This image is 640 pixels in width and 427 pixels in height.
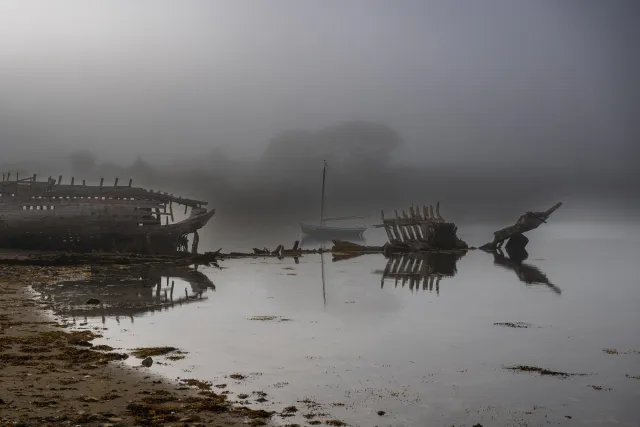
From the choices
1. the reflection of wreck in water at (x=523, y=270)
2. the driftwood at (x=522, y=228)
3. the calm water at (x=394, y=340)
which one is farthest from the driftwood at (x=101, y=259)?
the driftwood at (x=522, y=228)

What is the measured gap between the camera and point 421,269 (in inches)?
1700

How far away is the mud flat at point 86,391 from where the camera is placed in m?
8.98

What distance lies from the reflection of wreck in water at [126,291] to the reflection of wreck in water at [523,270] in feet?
59.5

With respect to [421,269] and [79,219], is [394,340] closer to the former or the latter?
[421,269]

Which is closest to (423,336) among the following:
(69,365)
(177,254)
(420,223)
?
(69,365)

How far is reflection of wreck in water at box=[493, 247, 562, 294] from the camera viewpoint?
36.8 metres

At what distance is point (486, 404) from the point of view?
1096cm

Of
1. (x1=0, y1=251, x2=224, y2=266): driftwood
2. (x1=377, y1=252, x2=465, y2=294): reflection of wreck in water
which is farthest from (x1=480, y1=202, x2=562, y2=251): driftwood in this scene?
(x1=0, y1=251, x2=224, y2=266): driftwood

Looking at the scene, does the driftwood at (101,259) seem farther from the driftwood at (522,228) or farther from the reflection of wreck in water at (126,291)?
the driftwood at (522,228)

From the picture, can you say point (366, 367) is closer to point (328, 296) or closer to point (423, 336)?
point (423, 336)

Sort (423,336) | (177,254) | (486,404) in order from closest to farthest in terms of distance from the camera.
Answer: (486,404), (423,336), (177,254)

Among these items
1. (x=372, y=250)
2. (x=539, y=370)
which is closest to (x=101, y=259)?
(x=539, y=370)

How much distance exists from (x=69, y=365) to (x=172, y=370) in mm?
1854

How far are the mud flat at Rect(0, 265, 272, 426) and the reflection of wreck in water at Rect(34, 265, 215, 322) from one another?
458 centimetres
